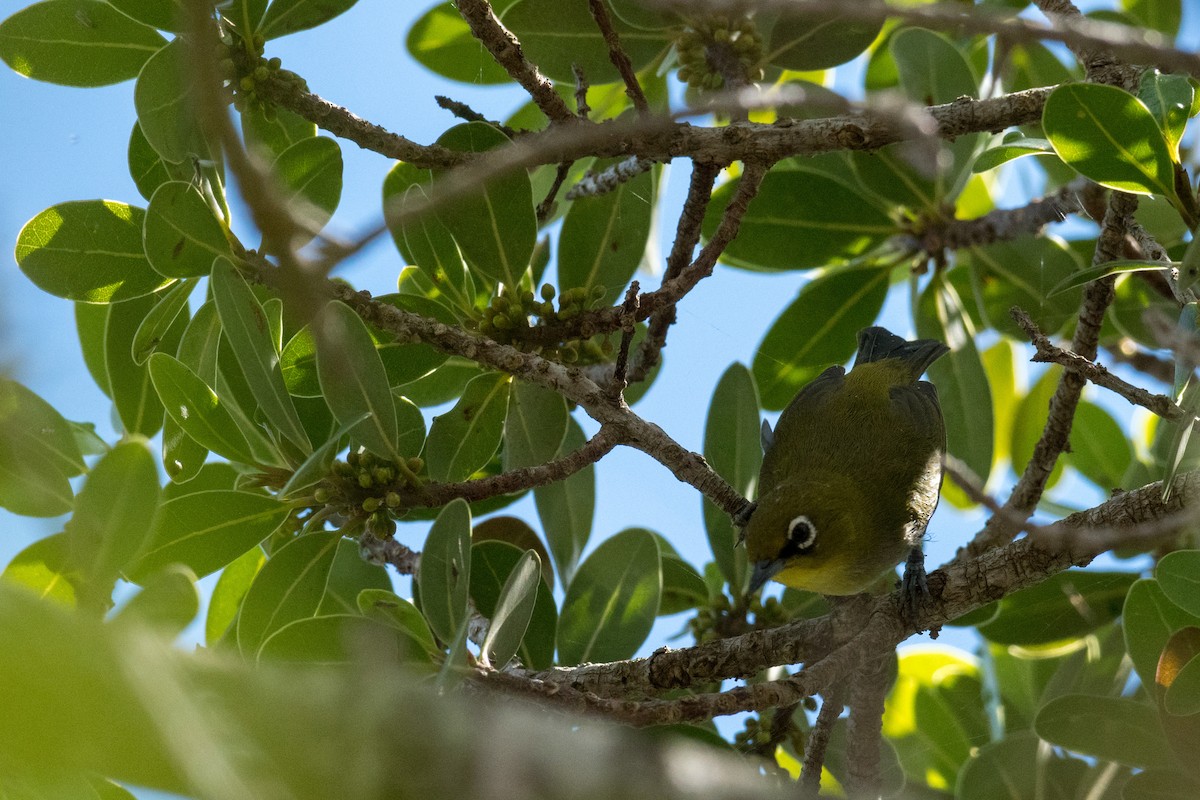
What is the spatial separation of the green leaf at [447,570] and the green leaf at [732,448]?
58.9 inches

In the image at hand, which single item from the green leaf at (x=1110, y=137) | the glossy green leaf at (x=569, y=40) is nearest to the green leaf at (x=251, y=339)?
the glossy green leaf at (x=569, y=40)

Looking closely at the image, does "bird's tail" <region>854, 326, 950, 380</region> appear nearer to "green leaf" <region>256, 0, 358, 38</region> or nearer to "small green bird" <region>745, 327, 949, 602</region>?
"small green bird" <region>745, 327, 949, 602</region>

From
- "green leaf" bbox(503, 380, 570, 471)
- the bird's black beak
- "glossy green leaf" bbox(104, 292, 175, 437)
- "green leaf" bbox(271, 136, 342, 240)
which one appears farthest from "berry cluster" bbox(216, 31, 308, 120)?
the bird's black beak

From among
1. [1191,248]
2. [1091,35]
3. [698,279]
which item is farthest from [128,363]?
[1191,248]

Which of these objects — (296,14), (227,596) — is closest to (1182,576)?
(227,596)

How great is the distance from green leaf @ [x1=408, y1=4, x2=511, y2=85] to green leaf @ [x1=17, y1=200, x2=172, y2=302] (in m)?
1.52

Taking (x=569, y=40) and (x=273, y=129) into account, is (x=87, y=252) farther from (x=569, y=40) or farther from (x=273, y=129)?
(x=569, y=40)

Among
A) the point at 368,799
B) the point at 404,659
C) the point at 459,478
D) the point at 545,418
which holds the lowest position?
the point at 368,799

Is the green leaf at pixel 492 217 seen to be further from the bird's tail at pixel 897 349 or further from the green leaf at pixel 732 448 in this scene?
the bird's tail at pixel 897 349

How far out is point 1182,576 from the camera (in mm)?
2631

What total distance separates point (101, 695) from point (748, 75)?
11.8ft

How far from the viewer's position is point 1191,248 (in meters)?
2.73

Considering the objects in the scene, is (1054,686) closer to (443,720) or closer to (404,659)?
(404,659)

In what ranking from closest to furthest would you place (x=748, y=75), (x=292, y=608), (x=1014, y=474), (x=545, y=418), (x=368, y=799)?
(x=368, y=799) → (x=292, y=608) → (x=545, y=418) → (x=748, y=75) → (x=1014, y=474)
